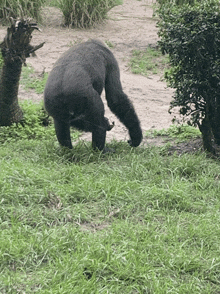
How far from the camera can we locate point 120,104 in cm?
665

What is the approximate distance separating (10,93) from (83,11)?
20.4ft

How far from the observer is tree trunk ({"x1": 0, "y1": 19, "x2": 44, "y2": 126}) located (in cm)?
684

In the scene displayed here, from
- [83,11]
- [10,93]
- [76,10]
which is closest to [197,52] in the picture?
[10,93]

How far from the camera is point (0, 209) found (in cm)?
423

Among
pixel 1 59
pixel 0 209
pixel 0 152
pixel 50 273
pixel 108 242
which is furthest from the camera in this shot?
pixel 1 59

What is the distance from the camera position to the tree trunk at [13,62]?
22.4 ft

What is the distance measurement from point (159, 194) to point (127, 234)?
905 mm

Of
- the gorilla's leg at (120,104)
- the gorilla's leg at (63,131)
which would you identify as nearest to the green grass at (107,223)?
the gorilla's leg at (63,131)

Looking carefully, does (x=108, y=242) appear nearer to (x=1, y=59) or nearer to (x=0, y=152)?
(x=0, y=152)

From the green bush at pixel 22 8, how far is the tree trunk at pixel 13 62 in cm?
486

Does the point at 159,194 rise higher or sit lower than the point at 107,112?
higher

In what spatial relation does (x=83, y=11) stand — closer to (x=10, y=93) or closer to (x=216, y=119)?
(x=10, y=93)

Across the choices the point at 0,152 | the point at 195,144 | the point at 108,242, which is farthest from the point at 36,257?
the point at 195,144

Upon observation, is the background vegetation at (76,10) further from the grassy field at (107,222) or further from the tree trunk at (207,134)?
the tree trunk at (207,134)
